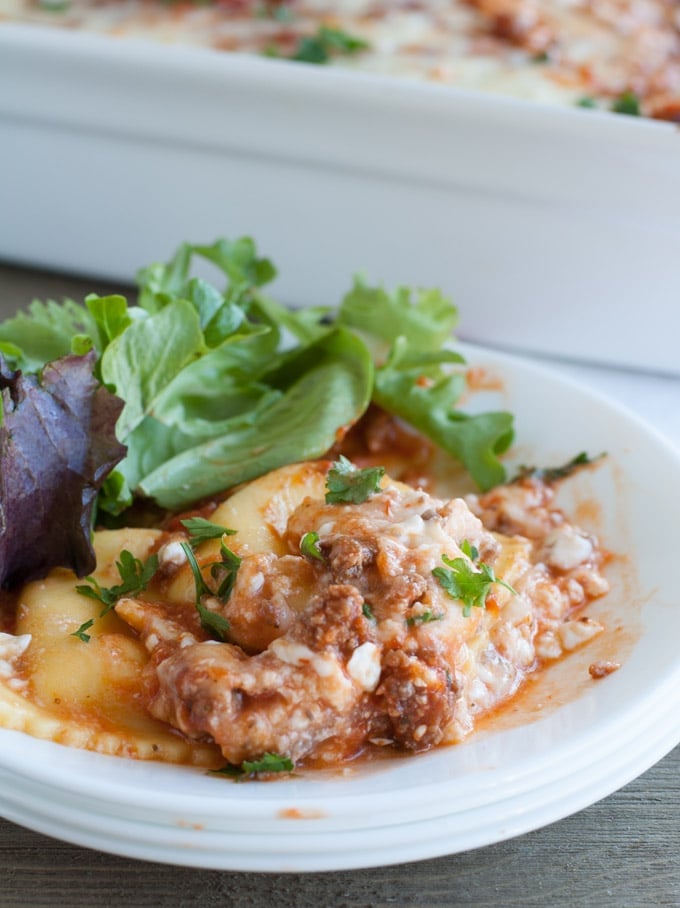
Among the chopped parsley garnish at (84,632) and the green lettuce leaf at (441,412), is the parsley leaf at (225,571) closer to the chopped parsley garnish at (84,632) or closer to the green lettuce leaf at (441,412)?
the chopped parsley garnish at (84,632)

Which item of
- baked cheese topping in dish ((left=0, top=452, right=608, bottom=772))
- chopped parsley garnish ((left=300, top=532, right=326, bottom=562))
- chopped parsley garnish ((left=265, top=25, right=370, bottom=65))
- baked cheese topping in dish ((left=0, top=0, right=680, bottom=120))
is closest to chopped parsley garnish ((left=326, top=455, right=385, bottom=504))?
baked cheese topping in dish ((left=0, top=452, right=608, bottom=772))

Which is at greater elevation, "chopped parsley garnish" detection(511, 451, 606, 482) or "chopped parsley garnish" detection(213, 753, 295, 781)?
"chopped parsley garnish" detection(213, 753, 295, 781)

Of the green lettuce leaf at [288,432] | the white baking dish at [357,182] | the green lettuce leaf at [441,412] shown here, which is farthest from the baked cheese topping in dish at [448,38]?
the green lettuce leaf at [288,432]

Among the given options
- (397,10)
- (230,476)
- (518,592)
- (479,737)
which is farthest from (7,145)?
(479,737)

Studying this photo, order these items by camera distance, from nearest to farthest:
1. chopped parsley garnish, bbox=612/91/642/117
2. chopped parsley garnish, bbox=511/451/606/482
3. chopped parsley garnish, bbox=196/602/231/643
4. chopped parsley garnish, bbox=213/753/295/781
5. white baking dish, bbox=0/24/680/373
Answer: chopped parsley garnish, bbox=213/753/295/781 → chopped parsley garnish, bbox=196/602/231/643 → chopped parsley garnish, bbox=511/451/606/482 → white baking dish, bbox=0/24/680/373 → chopped parsley garnish, bbox=612/91/642/117

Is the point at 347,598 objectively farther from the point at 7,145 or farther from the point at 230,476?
the point at 7,145

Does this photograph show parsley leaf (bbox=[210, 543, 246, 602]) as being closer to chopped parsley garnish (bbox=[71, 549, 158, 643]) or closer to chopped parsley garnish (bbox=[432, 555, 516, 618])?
chopped parsley garnish (bbox=[71, 549, 158, 643])
